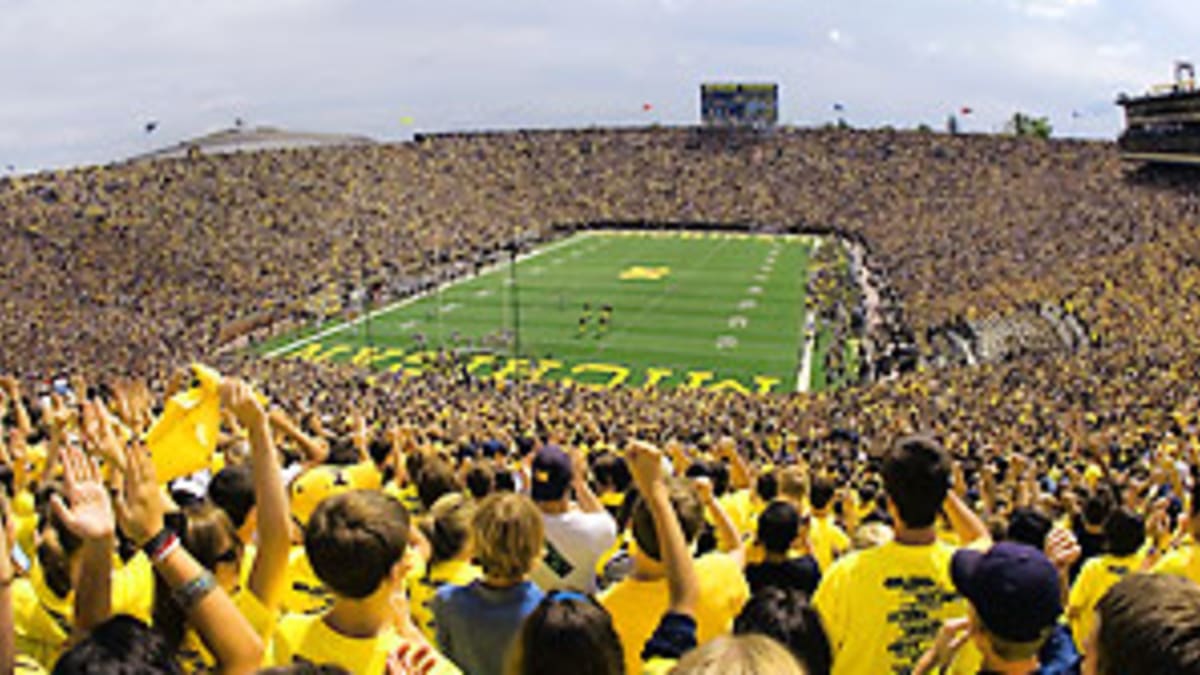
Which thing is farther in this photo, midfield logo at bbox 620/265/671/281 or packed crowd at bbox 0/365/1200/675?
midfield logo at bbox 620/265/671/281

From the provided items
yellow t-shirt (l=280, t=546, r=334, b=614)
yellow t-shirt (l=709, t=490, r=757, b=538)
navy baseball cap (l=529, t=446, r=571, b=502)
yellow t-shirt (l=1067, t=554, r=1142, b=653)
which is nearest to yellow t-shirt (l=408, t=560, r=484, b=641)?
yellow t-shirt (l=280, t=546, r=334, b=614)

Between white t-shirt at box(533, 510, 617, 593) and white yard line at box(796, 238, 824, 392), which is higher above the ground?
white t-shirt at box(533, 510, 617, 593)

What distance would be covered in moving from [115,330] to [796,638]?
36.4 meters

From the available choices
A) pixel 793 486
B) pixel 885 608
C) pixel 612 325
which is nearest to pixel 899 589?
pixel 885 608

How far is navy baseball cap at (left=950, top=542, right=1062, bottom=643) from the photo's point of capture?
10.3ft

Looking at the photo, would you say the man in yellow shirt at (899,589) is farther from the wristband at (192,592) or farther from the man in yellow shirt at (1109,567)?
the wristband at (192,592)

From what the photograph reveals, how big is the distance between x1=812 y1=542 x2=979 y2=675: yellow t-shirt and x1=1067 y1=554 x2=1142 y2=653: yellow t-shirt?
5.06ft

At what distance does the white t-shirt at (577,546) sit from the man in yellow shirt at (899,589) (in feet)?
5.05

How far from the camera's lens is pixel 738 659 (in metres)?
2.29

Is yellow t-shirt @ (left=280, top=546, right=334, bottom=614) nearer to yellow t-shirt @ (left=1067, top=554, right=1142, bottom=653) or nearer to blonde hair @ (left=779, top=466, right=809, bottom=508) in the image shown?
blonde hair @ (left=779, top=466, right=809, bottom=508)

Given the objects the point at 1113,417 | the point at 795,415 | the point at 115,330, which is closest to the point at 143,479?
the point at 1113,417

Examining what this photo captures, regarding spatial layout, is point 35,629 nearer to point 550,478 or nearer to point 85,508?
point 85,508

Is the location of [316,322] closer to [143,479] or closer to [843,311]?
[843,311]

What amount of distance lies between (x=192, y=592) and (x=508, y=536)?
1172 millimetres
